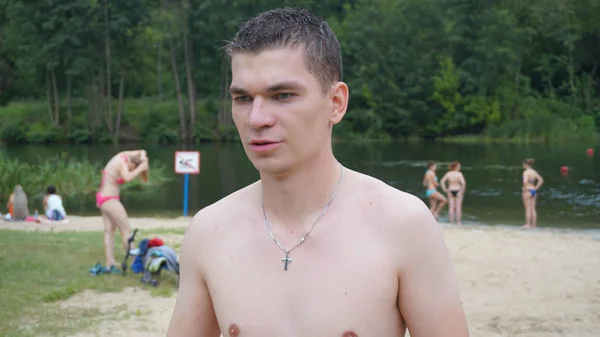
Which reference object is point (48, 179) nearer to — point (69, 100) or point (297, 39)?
point (297, 39)

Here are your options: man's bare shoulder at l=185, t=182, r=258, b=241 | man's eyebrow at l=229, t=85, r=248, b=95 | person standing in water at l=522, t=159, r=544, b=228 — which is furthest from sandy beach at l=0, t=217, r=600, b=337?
man's eyebrow at l=229, t=85, r=248, b=95

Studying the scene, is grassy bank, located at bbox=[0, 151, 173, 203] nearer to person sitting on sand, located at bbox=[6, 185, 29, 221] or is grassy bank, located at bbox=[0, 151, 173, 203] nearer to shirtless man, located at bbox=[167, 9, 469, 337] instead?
person sitting on sand, located at bbox=[6, 185, 29, 221]

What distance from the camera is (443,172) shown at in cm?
3797

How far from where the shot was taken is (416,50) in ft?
226

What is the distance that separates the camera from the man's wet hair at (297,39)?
7.18ft

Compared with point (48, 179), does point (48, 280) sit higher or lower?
higher

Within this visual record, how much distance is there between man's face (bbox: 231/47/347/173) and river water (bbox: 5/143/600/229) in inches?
834

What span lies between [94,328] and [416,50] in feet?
204

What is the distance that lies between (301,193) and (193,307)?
44 centimetres

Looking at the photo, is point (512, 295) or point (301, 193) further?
point (512, 295)

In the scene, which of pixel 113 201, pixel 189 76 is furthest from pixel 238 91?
pixel 189 76

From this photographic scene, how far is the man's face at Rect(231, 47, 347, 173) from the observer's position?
218 cm

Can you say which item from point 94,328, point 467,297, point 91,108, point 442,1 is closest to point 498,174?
point 467,297

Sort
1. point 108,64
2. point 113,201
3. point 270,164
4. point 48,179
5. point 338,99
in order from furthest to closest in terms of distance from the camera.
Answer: point 108,64
point 48,179
point 113,201
point 338,99
point 270,164
